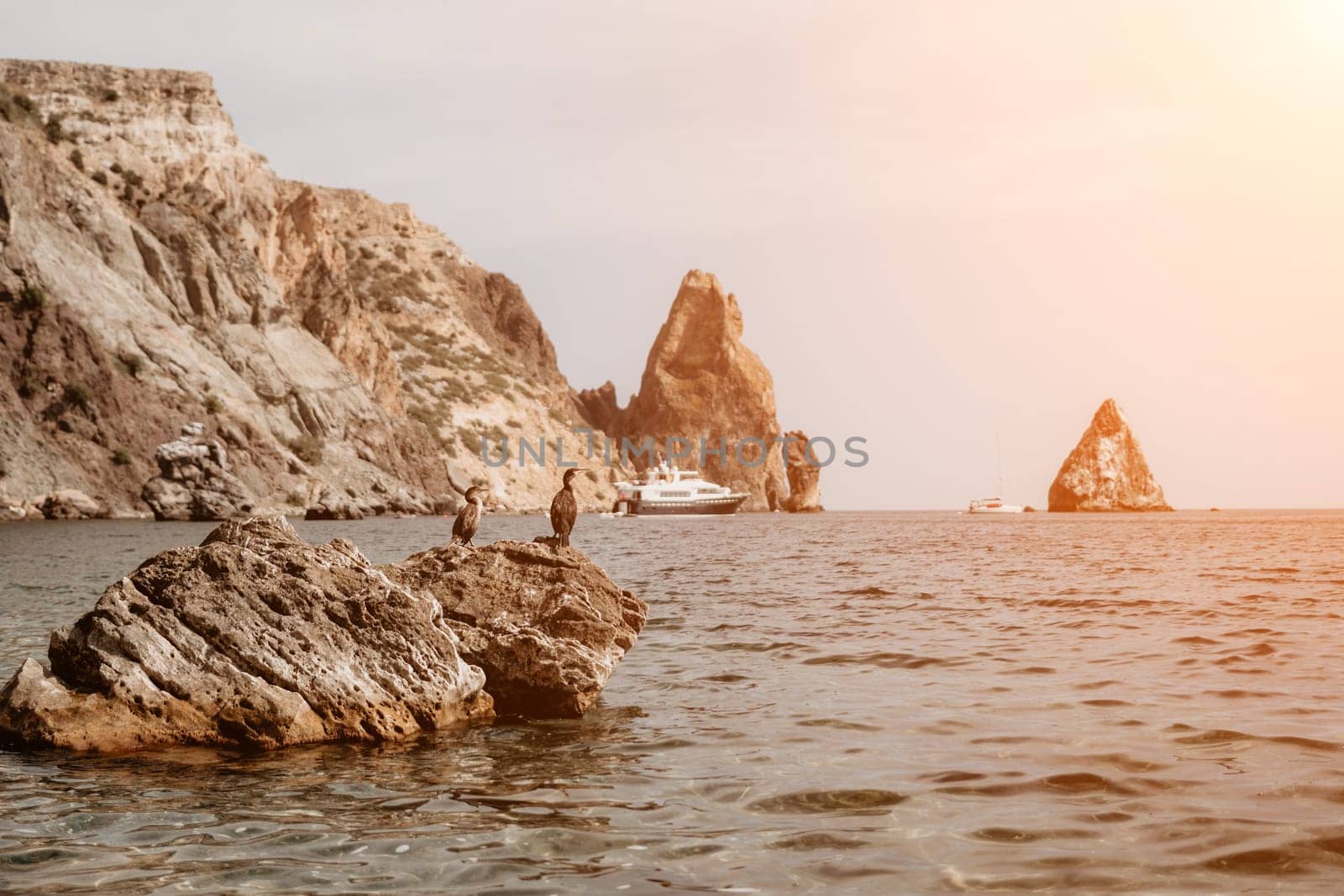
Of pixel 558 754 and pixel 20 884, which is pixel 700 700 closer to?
pixel 558 754

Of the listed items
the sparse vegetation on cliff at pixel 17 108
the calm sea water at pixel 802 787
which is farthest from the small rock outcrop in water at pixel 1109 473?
the calm sea water at pixel 802 787

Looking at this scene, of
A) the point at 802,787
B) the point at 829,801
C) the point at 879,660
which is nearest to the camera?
the point at 829,801

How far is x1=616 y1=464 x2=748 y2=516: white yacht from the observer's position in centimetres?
12206

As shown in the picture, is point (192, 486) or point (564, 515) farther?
point (192, 486)

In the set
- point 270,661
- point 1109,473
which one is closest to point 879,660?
point 270,661

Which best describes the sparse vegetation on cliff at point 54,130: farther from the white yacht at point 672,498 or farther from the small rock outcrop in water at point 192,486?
the white yacht at point 672,498

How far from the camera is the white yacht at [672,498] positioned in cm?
12206

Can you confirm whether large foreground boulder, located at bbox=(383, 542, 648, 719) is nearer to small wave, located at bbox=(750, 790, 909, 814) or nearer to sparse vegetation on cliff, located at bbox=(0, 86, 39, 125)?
small wave, located at bbox=(750, 790, 909, 814)

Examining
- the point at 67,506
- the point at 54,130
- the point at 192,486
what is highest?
the point at 54,130

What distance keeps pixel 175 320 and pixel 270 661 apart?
76.8 metres

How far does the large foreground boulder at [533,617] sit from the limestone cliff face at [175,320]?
5817 centimetres

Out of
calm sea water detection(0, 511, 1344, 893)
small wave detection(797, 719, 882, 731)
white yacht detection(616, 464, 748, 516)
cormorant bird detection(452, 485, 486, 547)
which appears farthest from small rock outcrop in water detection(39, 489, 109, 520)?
white yacht detection(616, 464, 748, 516)

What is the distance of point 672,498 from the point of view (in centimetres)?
12294

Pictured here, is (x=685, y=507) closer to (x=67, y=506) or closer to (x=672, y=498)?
(x=672, y=498)
